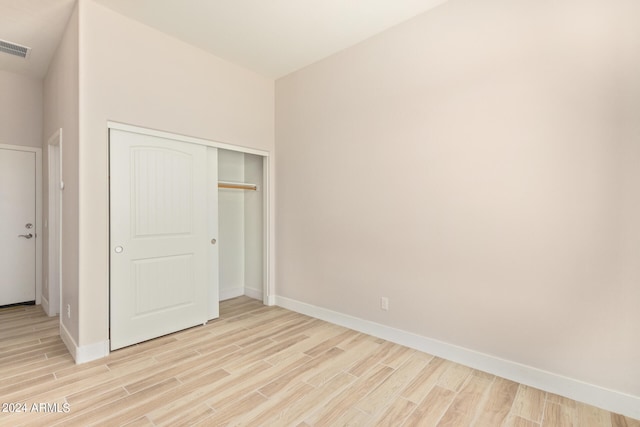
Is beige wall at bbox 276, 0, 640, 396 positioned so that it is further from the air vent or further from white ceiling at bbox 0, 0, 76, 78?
the air vent

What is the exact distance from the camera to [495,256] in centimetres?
246

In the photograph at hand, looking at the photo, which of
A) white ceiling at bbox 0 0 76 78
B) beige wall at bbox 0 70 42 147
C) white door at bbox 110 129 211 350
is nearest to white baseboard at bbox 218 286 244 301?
white door at bbox 110 129 211 350

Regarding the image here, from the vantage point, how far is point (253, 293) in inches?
180

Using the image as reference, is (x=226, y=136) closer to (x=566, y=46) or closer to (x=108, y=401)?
(x=108, y=401)

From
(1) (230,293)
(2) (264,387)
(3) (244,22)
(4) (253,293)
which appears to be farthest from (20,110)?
(2) (264,387)

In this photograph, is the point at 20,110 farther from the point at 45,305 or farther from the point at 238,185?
the point at 238,185

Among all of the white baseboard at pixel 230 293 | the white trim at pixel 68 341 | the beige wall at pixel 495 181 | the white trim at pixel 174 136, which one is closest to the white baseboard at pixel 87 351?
the white trim at pixel 68 341

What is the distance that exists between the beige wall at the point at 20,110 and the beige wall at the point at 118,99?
2.39 metres

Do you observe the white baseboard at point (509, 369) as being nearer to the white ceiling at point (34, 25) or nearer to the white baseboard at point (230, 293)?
the white baseboard at point (230, 293)

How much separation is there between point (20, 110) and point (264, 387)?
4.77 meters

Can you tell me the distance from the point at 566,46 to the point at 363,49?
5.86 ft

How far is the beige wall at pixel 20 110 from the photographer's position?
394 cm

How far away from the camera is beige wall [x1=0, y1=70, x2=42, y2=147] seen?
3938 mm

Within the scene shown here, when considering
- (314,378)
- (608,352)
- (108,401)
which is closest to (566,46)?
(608,352)
